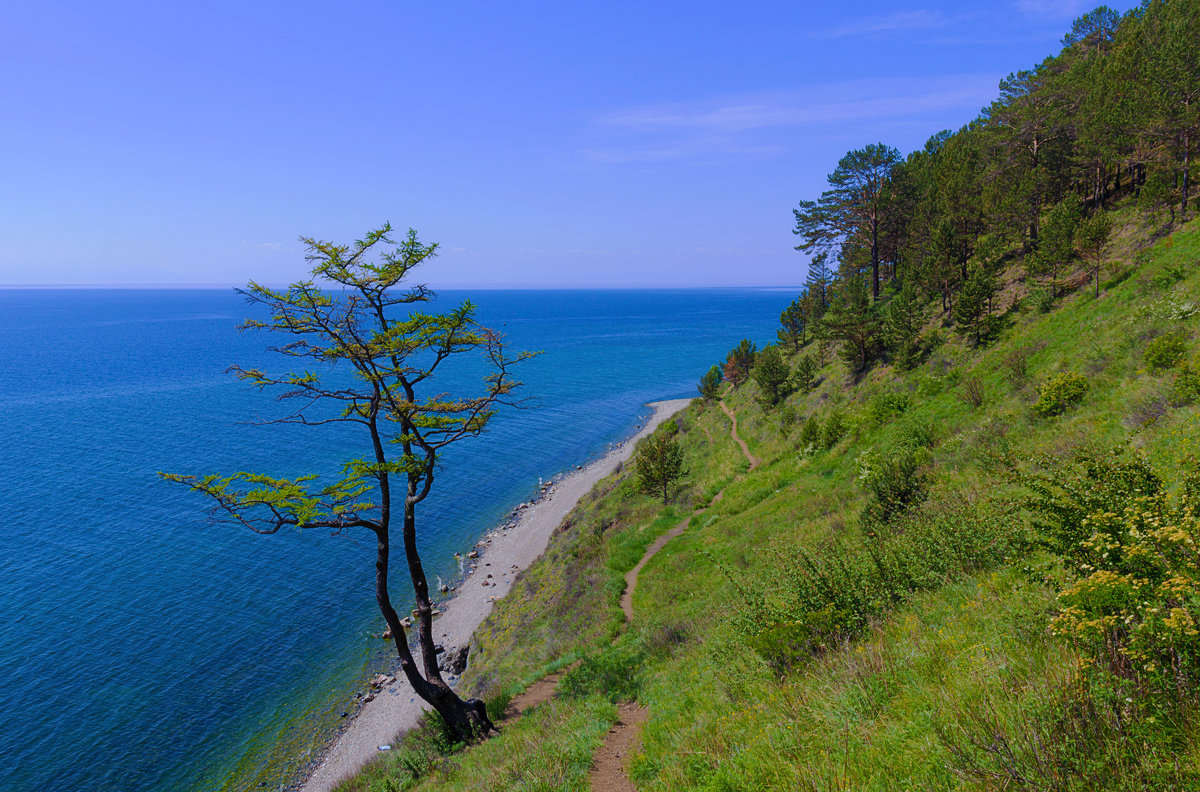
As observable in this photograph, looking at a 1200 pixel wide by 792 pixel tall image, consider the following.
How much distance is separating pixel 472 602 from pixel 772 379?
3051 cm

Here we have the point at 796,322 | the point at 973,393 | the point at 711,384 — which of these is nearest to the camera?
the point at 973,393

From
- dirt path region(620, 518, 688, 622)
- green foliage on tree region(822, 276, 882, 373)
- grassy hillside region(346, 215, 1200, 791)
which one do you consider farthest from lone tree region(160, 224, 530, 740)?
green foliage on tree region(822, 276, 882, 373)

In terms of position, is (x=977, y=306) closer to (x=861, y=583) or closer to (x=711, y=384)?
(x=861, y=583)

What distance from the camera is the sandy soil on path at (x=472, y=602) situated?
22.5 m

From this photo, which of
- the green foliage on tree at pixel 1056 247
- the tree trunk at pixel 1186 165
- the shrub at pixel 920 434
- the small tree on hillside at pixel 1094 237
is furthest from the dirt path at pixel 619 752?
the tree trunk at pixel 1186 165

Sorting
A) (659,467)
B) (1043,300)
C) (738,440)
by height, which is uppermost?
(1043,300)

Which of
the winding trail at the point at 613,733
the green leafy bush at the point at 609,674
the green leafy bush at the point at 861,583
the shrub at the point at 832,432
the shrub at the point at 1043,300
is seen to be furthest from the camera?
the shrub at the point at 1043,300

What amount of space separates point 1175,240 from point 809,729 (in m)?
33.8

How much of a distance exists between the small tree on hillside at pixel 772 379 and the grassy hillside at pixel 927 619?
1822 centimetres

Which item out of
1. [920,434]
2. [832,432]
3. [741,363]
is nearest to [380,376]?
[920,434]

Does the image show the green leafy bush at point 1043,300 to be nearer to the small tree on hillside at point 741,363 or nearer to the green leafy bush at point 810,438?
the green leafy bush at point 810,438

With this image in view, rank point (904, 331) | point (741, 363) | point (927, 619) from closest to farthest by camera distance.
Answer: point (927, 619), point (904, 331), point (741, 363)

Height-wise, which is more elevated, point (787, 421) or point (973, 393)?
point (973, 393)

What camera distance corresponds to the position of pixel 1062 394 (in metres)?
16.6
